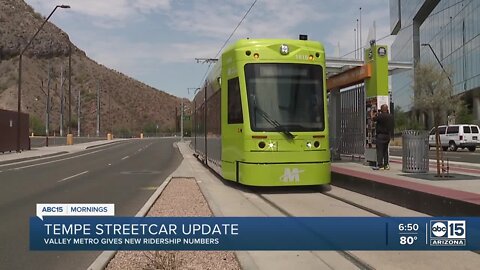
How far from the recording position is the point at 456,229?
20.8ft

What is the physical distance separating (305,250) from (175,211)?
3.42 metres

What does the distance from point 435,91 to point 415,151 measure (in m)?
49.9

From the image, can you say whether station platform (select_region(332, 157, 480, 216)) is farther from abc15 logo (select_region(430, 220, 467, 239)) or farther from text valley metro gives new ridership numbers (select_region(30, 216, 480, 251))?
abc15 logo (select_region(430, 220, 467, 239))

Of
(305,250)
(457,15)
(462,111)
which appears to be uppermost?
(457,15)

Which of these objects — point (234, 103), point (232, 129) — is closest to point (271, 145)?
point (232, 129)

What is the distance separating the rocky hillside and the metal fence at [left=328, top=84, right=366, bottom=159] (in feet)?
276

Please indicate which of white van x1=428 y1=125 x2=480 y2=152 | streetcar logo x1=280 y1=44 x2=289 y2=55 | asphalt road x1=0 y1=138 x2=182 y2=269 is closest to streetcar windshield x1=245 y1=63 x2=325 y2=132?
streetcar logo x1=280 y1=44 x2=289 y2=55

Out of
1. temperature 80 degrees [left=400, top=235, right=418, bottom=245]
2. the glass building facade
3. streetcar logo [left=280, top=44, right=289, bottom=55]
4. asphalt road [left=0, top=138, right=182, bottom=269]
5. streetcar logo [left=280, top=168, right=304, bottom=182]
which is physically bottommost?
asphalt road [left=0, top=138, right=182, bottom=269]

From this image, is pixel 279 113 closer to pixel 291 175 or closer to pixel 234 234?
pixel 291 175

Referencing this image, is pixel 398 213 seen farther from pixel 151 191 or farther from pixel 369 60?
pixel 369 60

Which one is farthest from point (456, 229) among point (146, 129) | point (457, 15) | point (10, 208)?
point (146, 129)

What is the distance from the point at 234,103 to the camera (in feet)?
42.4

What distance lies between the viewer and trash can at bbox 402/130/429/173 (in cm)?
1345

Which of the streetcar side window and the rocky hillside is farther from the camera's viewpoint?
the rocky hillside
